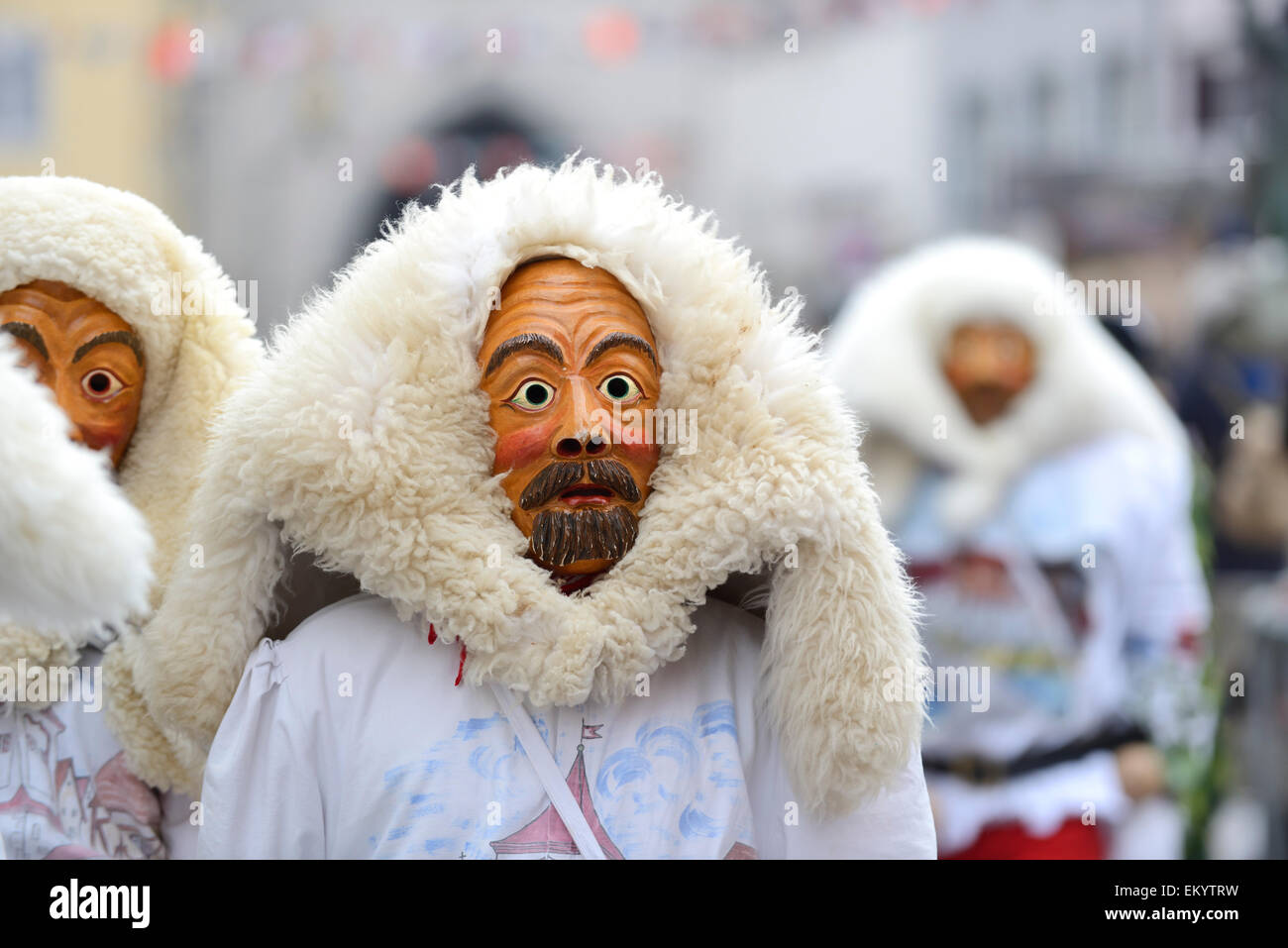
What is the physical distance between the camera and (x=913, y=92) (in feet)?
48.4

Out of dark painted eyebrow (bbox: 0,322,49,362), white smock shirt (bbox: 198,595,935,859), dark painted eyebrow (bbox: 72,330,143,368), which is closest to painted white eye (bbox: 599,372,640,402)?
white smock shirt (bbox: 198,595,935,859)

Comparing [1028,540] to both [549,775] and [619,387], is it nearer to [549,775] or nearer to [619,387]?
[619,387]

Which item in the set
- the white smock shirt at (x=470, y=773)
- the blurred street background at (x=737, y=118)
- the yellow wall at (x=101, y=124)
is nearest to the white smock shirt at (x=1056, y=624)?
the white smock shirt at (x=470, y=773)

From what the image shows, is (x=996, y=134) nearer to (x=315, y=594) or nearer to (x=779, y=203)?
(x=779, y=203)

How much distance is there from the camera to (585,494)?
2479mm

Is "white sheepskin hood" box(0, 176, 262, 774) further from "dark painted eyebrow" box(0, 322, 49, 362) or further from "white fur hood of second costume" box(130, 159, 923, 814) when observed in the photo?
"white fur hood of second costume" box(130, 159, 923, 814)

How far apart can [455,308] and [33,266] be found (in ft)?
2.52

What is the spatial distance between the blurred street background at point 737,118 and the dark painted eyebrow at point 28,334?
7214mm

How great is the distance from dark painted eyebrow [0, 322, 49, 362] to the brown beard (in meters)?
0.95

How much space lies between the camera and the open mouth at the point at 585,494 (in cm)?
247

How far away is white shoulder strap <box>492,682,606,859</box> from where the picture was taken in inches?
92.1

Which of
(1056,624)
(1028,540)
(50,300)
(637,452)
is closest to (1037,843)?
(1056,624)

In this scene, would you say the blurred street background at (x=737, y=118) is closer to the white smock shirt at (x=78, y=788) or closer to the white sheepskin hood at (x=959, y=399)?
the white sheepskin hood at (x=959, y=399)
